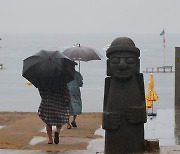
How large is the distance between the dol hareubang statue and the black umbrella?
2.05m

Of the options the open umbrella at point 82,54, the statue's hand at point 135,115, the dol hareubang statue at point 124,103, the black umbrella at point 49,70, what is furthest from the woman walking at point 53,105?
the open umbrella at point 82,54

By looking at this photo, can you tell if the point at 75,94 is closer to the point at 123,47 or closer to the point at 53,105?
the point at 53,105

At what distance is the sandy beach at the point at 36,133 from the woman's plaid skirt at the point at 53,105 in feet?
1.74

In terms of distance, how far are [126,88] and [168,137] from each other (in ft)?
8.60

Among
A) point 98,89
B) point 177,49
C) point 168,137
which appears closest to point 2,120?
point 177,49

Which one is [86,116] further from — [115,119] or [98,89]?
[98,89]

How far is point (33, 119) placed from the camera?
704 inches

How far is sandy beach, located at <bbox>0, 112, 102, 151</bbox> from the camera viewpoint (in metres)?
12.4

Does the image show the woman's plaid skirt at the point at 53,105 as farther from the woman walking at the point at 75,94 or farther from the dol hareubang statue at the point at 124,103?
the woman walking at the point at 75,94

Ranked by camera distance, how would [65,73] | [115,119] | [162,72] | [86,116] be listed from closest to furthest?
[115,119] → [65,73] → [86,116] → [162,72]

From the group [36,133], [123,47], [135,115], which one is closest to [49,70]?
[123,47]

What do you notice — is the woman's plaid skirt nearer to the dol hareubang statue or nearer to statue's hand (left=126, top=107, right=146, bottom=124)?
the dol hareubang statue

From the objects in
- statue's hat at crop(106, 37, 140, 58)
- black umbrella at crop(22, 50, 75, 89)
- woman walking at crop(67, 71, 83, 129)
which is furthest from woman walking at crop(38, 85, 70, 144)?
woman walking at crop(67, 71, 83, 129)

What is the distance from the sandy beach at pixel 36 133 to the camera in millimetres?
12352
